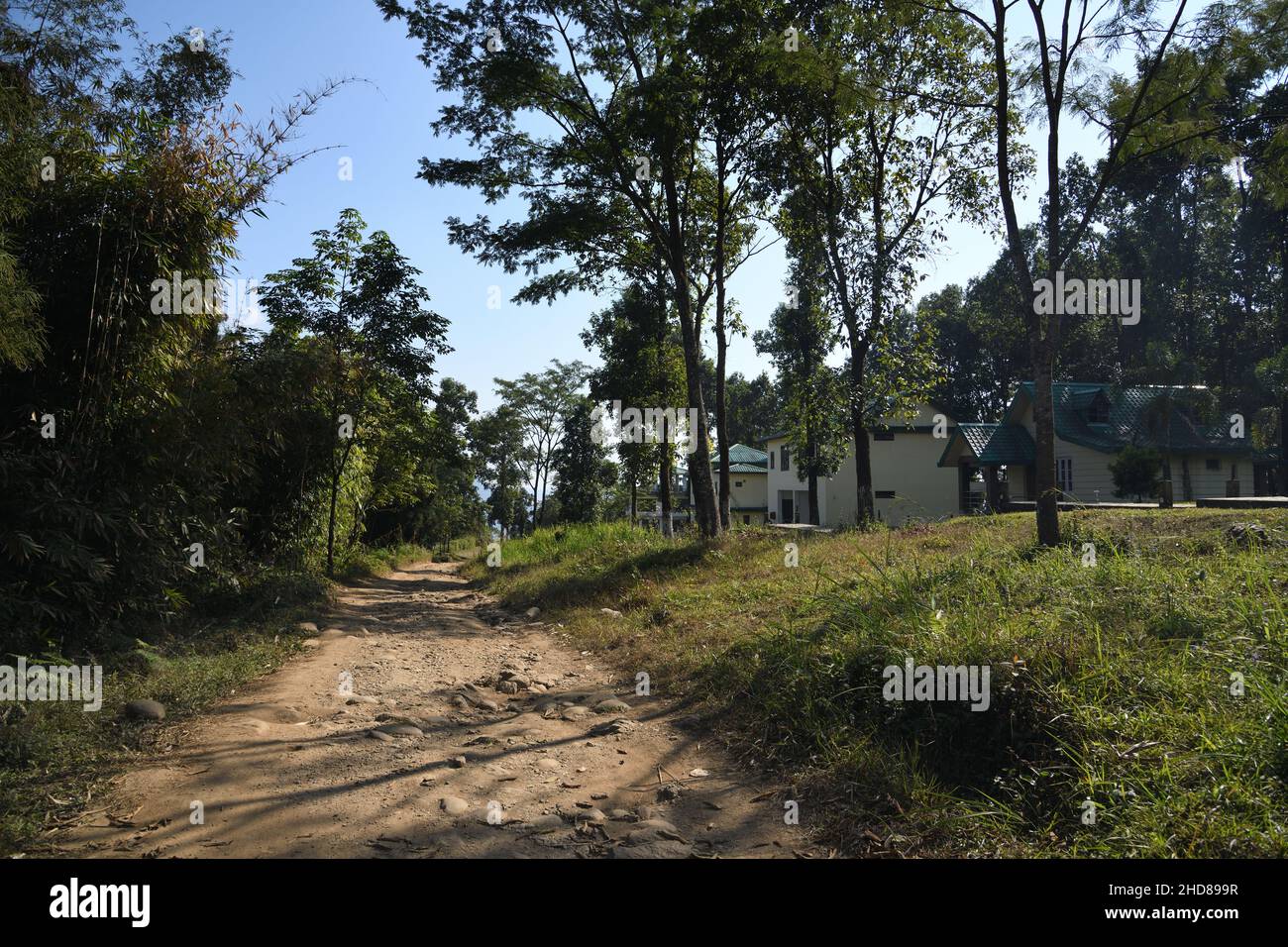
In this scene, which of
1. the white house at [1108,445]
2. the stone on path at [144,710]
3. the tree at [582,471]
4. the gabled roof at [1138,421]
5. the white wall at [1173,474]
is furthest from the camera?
the tree at [582,471]

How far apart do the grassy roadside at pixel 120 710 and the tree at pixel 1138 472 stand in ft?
79.7

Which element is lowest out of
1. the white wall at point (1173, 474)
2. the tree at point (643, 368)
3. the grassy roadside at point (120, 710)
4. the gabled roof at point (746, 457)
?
the grassy roadside at point (120, 710)

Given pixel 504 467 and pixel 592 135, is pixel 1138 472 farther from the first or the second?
pixel 504 467

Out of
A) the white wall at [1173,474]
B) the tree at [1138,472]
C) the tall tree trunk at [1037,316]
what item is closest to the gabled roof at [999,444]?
the white wall at [1173,474]

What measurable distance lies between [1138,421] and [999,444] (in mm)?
4675

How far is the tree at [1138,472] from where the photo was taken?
24000 mm

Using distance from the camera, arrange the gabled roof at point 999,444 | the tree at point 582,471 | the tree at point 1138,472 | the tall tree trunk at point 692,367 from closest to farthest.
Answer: the tall tree trunk at point 692,367
the tree at point 1138,472
the gabled roof at point 999,444
the tree at point 582,471

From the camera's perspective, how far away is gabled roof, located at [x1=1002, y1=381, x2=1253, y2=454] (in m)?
26.6

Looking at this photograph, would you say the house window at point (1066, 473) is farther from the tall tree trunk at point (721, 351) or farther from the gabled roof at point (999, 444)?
the tall tree trunk at point (721, 351)

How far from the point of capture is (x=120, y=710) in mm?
5363

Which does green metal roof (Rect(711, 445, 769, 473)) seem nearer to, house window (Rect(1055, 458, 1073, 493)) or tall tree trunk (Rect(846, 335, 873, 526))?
house window (Rect(1055, 458, 1073, 493))

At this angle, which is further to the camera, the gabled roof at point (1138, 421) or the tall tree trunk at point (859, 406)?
the gabled roof at point (1138, 421)

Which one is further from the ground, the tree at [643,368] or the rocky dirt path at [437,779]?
the tree at [643,368]
